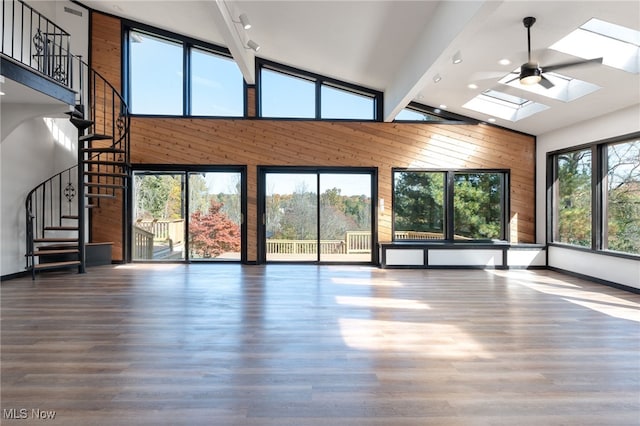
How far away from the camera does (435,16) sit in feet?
14.0

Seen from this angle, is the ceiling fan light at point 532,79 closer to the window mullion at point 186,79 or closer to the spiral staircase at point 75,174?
the window mullion at point 186,79

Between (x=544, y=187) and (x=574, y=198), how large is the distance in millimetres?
719

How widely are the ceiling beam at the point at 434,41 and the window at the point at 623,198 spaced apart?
3.57 meters

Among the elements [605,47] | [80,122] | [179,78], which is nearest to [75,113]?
[80,122]

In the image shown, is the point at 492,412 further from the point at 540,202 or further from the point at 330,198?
the point at 540,202

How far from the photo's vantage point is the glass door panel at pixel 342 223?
24.9 ft

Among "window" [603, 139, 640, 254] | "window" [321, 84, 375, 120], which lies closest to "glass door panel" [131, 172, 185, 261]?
"window" [321, 84, 375, 120]

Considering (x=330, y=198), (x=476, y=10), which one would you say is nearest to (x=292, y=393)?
(x=476, y=10)

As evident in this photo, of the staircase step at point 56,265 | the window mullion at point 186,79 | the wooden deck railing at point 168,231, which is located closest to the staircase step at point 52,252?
the staircase step at point 56,265

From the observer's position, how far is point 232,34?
4965 millimetres

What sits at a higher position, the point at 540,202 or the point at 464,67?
the point at 464,67

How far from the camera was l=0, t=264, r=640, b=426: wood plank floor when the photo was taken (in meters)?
2.09

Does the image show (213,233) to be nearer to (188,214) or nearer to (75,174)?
(188,214)

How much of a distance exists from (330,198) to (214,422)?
5.89 meters
